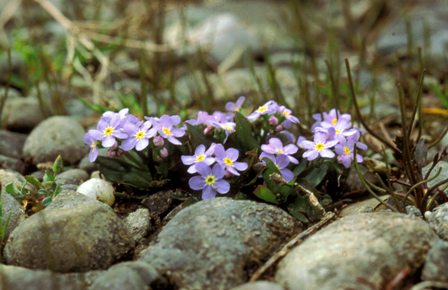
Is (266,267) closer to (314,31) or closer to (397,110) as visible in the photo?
(397,110)

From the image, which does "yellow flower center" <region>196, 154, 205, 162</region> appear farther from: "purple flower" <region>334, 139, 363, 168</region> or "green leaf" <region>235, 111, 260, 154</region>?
"purple flower" <region>334, 139, 363, 168</region>

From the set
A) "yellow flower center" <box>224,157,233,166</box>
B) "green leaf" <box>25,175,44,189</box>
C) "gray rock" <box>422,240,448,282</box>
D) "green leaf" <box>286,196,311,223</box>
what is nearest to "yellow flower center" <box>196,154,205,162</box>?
"yellow flower center" <box>224,157,233,166</box>

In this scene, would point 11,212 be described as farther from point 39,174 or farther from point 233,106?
point 233,106

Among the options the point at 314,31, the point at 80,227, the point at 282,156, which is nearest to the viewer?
the point at 80,227

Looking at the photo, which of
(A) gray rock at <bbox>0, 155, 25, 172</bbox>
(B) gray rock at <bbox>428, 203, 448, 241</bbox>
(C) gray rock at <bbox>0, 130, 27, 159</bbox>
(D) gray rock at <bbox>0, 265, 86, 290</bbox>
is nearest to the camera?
(D) gray rock at <bbox>0, 265, 86, 290</bbox>

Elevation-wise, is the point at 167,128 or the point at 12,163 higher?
the point at 167,128

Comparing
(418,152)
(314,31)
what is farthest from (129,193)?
(314,31)

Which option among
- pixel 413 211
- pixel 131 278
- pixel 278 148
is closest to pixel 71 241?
pixel 131 278
